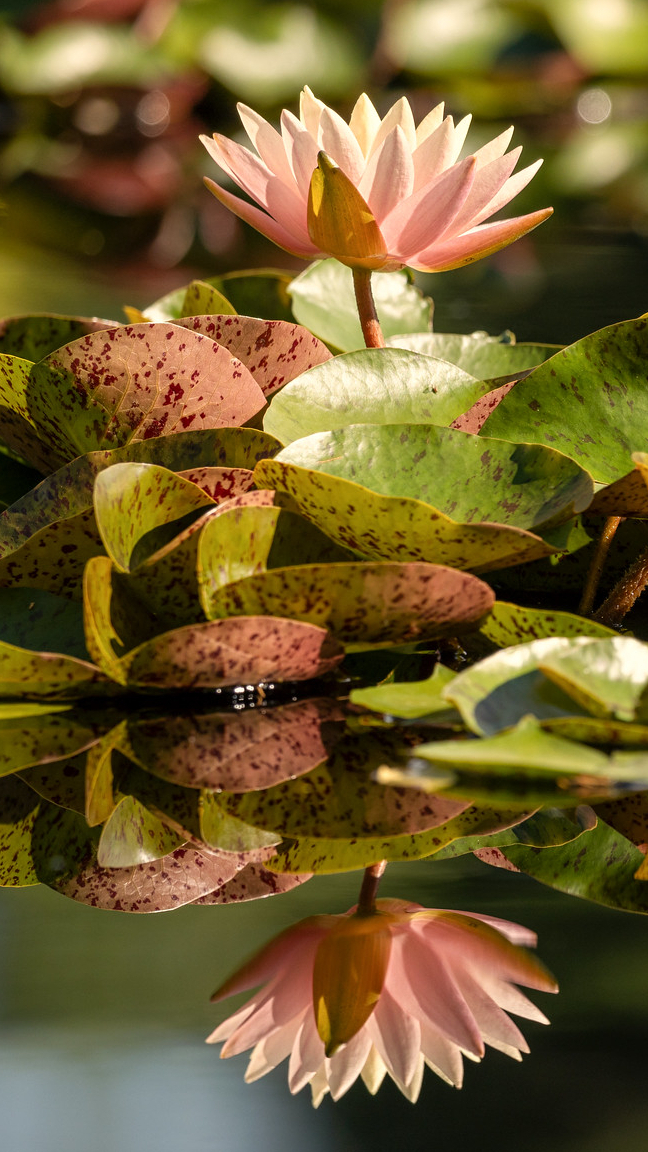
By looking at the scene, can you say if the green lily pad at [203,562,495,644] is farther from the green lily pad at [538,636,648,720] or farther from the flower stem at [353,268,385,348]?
the flower stem at [353,268,385,348]

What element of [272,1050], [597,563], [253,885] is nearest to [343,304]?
[597,563]

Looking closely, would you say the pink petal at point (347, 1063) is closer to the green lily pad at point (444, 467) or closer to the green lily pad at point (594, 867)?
the green lily pad at point (594, 867)

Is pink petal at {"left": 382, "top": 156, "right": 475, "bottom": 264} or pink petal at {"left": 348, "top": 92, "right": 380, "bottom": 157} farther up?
pink petal at {"left": 348, "top": 92, "right": 380, "bottom": 157}

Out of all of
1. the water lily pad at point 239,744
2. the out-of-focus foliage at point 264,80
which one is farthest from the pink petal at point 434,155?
the out-of-focus foliage at point 264,80

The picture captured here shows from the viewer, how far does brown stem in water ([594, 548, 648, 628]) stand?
73cm

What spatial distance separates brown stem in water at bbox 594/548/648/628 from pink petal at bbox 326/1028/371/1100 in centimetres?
41

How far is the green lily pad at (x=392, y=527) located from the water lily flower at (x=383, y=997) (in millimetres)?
207

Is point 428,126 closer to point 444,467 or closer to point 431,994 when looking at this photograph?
point 444,467

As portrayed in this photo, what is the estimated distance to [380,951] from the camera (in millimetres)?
445

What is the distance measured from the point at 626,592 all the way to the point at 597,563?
3cm

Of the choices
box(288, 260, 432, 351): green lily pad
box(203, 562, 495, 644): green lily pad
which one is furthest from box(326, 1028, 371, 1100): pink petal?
box(288, 260, 432, 351): green lily pad

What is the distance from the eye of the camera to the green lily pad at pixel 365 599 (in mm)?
603

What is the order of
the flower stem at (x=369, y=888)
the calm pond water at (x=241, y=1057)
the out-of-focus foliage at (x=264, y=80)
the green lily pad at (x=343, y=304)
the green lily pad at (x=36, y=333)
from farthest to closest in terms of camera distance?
1. the out-of-focus foliage at (x=264, y=80)
2. the green lily pad at (x=343, y=304)
3. the green lily pad at (x=36, y=333)
4. the flower stem at (x=369, y=888)
5. the calm pond water at (x=241, y=1057)

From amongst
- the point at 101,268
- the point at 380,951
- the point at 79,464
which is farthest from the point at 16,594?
the point at 101,268
